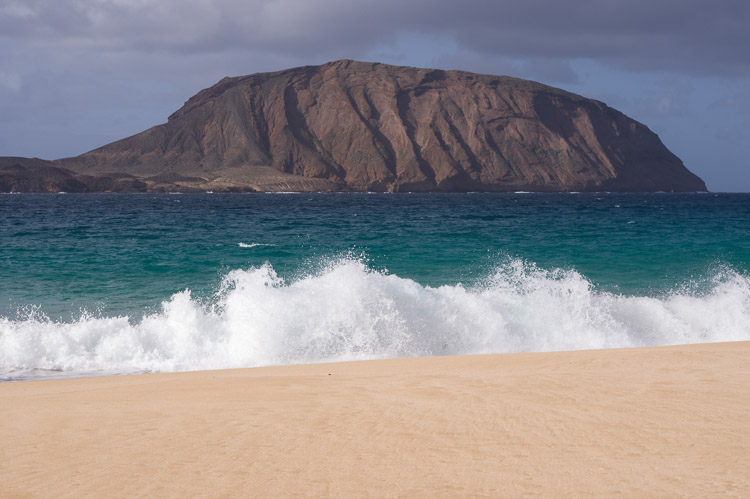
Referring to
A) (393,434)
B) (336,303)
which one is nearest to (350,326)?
(336,303)

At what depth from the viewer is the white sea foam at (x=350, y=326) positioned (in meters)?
11.7

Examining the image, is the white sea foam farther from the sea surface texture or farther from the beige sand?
the beige sand

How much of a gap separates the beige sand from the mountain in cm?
15699

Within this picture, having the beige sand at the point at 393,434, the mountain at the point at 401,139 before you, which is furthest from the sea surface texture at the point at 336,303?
the mountain at the point at 401,139

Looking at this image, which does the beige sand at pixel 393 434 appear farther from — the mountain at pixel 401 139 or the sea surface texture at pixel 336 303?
the mountain at pixel 401 139

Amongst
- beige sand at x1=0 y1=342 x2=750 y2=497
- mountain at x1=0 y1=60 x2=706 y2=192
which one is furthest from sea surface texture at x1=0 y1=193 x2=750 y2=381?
mountain at x1=0 y1=60 x2=706 y2=192

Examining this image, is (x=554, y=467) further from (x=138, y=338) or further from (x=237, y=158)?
(x=237, y=158)

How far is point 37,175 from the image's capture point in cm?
14275

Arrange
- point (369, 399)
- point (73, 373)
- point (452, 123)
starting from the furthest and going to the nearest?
point (452, 123), point (73, 373), point (369, 399)

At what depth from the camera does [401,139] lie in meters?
179

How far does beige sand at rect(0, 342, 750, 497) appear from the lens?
450cm

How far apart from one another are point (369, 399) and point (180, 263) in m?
14.7

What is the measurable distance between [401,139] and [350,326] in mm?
170092

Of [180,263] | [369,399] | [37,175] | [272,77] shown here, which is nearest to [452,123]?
[272,77]
